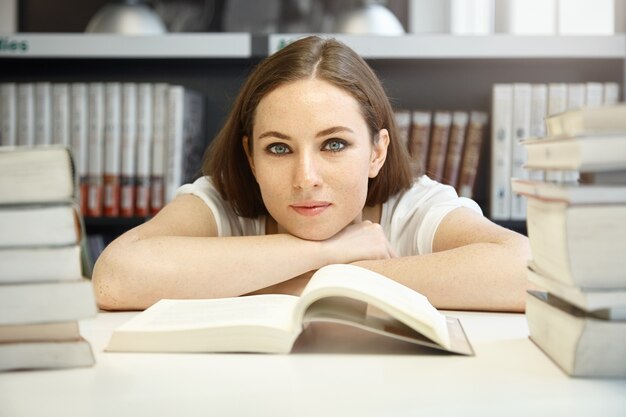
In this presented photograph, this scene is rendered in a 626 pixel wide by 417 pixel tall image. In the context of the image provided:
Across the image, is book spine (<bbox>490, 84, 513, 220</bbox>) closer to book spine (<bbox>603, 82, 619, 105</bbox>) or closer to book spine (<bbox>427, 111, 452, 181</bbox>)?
book spine (<bbox>427, 111, 452, 181</bbox>)

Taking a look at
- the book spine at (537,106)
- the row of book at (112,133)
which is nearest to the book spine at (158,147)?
the row of book at (112,133)

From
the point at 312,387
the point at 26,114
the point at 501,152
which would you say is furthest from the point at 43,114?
the point at 312,387

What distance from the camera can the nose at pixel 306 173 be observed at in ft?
3.98

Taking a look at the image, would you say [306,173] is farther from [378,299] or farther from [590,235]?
[590,235]

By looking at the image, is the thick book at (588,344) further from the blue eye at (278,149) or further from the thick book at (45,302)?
the blue eye at (278,149)

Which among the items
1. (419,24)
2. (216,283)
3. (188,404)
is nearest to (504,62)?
(419,24)

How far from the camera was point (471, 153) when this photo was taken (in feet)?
6.70

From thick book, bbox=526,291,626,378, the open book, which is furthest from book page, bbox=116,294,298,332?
thick book, bbox=526,291,626,378

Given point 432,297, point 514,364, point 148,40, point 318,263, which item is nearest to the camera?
point 514,364

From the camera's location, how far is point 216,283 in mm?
1153

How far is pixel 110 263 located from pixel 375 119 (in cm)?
55

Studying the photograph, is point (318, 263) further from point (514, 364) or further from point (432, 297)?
point (514, 364)

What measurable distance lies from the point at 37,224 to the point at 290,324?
0.27 meters

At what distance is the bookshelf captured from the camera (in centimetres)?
192
